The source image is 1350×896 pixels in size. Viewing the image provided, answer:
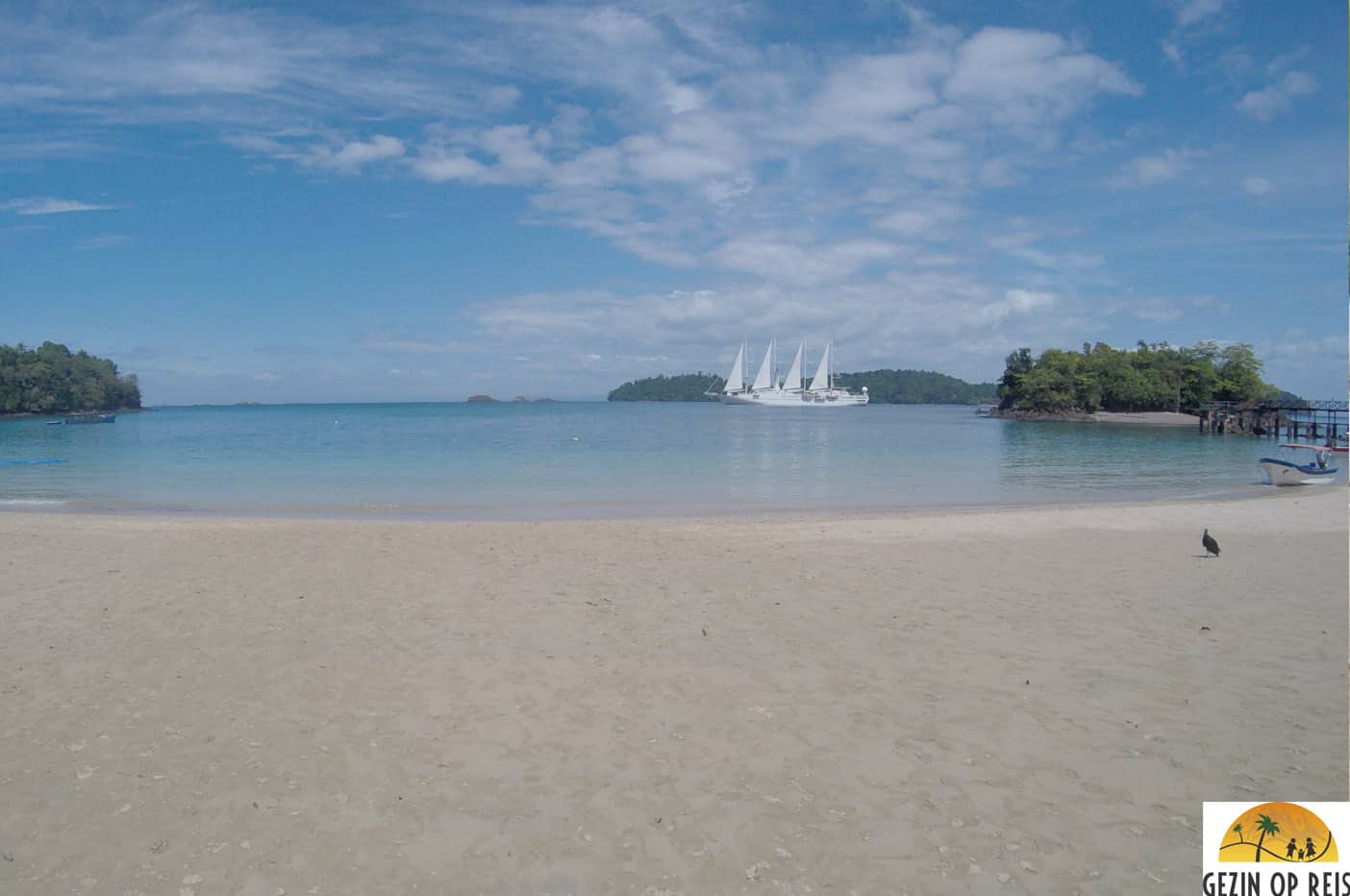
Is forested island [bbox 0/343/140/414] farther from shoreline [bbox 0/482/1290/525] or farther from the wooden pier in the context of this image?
the wooden pier

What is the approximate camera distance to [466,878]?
11.6 feet

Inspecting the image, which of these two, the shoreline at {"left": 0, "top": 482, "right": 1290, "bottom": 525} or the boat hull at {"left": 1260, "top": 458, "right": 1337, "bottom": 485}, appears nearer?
the shoreline at {"left": 0, "top": 482, "right": 1290, "bottom": 525}

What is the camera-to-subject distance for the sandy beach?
3689 mm

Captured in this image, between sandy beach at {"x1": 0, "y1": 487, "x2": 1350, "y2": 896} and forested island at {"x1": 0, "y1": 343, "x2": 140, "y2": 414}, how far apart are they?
108 meters

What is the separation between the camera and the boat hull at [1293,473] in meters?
23.0

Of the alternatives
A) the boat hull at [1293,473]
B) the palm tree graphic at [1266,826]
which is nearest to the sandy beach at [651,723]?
the palm tree graphic at [1266,826]

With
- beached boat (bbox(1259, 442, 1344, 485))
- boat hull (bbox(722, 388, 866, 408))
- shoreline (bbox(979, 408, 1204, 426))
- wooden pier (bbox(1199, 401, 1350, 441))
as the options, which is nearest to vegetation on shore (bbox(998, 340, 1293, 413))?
shoreline (bbox(979, 408, 1204, 426))

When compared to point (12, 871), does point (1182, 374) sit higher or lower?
higher

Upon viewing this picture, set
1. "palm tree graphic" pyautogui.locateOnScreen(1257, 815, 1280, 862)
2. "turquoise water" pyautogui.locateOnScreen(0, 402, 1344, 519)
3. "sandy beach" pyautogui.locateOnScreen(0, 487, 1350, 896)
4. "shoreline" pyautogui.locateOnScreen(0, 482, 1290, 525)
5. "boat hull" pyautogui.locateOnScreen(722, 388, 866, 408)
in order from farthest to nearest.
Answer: "boat hull" pyautogui.locateOnScreen(722, 388, 866, 408) → "turquoise water" pyautogui.locateOnScreen(0, 402, 1344, 519) → "shoreline" pyautogui.locateOnScreen(0, 482, 1290, 525) → "palm tree graphic" pyautogui.locateOnScreen(1257, 815, 1280, 862) → "sandy beach" pyautogui.locateOnScreen(0, 487, 1350, 896)

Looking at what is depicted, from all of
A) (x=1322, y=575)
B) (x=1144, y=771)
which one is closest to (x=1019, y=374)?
(x=1322, y=575)

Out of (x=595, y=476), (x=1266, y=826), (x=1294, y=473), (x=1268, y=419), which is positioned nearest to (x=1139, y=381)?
(x=1268, y=419)

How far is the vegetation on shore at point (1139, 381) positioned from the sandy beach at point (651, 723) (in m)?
89.2

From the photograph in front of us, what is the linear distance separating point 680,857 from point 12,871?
3.03 meters

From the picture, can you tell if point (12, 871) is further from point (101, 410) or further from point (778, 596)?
point (101, 410)
